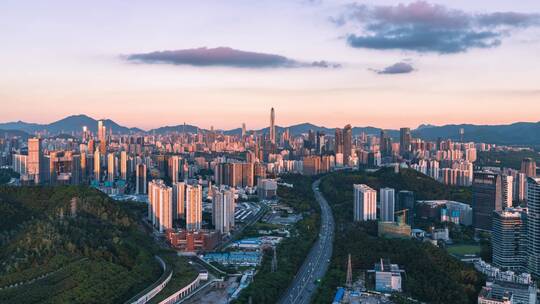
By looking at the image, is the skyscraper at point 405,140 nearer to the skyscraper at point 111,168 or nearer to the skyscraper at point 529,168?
the skyscraper at point 529,168

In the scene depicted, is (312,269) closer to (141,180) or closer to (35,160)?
(141,180)

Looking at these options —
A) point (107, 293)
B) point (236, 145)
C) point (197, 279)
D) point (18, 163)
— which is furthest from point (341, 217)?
point (236, 145)

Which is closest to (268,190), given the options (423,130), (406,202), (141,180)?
(141,180)

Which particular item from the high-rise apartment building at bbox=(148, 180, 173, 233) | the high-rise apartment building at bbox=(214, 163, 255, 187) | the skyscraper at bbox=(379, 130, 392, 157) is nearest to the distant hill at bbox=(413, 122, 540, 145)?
the skyscraper at bbox=(379, 130, 392, 157)

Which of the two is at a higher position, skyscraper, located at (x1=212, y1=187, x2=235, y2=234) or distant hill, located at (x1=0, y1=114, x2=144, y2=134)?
distant hill, located at (x1=0, y1=114, x2=144, y2=134)

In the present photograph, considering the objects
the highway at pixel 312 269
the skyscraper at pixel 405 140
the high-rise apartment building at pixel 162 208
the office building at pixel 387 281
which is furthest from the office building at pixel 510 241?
the skyscraper at pixel 405 140

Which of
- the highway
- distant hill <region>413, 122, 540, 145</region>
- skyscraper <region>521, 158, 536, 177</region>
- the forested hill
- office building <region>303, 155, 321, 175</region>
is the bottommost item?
the highway

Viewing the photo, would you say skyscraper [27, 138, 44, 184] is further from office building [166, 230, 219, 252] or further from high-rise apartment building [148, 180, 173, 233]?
office building [166, 230, 219, 252]
